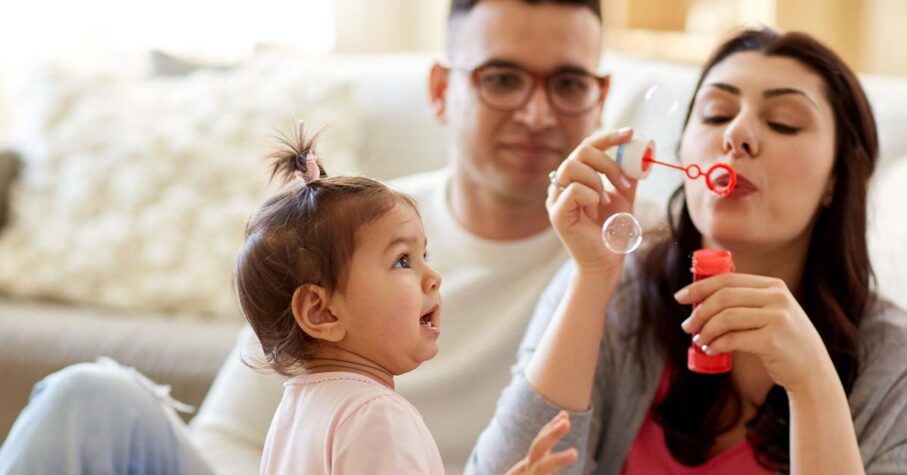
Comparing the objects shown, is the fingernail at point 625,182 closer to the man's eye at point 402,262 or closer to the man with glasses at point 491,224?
the man's eye at point 402,262

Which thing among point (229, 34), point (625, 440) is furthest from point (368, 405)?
point (229, 34)

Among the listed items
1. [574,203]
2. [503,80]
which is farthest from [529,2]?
[574,203]

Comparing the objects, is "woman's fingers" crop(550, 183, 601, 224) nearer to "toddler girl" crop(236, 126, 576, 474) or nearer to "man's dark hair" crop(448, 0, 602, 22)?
"toddler girl" crop(236, 126, 576, 474)

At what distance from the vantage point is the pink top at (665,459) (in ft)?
4.38

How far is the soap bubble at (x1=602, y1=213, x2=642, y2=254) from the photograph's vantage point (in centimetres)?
119

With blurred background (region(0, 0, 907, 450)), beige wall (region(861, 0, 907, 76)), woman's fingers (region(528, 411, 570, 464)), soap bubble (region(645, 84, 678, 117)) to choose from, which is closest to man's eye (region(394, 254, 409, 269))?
woman's fingers (region(528, 411, 570, 464))

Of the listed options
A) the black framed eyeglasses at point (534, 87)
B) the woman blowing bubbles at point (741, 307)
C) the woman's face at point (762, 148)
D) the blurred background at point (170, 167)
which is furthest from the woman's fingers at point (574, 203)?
the blurred background at point (170, 167)

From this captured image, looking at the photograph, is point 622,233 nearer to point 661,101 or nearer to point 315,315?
point 661,101

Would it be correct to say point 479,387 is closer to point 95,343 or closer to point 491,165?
point 491,165

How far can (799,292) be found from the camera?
138cm

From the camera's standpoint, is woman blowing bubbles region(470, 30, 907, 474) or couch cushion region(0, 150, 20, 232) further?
couch cushion region(0, 150, 20, 232)

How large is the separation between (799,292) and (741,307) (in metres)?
0.33

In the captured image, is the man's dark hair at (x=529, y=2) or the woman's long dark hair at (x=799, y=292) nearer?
the woman's long dark hair at (x=799, y=292)

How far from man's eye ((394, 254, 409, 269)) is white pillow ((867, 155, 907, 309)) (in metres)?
0.77
